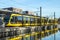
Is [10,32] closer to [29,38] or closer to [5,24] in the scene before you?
[29,38]

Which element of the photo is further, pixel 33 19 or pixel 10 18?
pixel 33 19

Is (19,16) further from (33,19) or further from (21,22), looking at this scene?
(33,19)

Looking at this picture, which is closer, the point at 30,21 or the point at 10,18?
the point at 10,18

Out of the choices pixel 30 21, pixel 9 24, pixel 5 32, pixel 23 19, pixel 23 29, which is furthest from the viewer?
pixel 30 21

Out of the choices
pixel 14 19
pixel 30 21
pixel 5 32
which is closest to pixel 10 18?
pixel 14 19

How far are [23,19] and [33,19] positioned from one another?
14.7 feet

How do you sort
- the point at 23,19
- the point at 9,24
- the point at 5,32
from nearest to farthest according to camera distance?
1. the point at 5,32
2. the point at 9,24
3. the point at 23,19

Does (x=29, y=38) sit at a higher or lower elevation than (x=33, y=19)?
lower

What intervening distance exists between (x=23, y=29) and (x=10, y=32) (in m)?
4.25

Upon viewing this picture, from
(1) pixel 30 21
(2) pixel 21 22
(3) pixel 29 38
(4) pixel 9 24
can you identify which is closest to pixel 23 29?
(3) pixel 29 38

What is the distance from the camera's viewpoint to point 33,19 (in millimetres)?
29641

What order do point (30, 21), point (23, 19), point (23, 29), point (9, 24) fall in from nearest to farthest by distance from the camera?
point (23, 29)
point (9, 24)
point (23, 19)
point (30, 21)

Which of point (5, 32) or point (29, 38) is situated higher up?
point (5, 32)

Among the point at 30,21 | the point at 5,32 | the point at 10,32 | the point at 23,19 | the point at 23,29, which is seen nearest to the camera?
the point at 5,32
